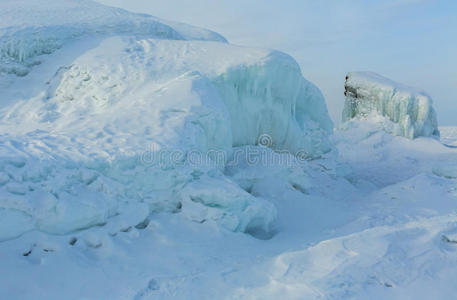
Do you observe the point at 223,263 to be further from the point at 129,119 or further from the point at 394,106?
the point at 394,106

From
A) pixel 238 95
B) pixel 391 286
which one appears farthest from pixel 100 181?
pixel 238 95

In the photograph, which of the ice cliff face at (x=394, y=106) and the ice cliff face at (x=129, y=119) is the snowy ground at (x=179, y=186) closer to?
the ice cliff face at (x=129, y=119)

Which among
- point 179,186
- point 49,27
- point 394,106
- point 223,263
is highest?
point 49,27

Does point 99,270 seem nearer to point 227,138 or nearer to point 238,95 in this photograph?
point 227,138

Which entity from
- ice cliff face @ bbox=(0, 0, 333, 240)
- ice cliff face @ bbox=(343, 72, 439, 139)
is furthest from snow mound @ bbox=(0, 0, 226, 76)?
ice cliff face @ bbox=(343, 72, 439, 139)

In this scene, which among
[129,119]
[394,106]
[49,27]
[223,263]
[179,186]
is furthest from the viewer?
[394,106]

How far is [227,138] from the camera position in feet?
25.3

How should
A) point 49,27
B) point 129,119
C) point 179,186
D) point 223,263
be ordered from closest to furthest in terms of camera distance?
point 223,263 → point 179,186 → point 129,119 → point 49,27
